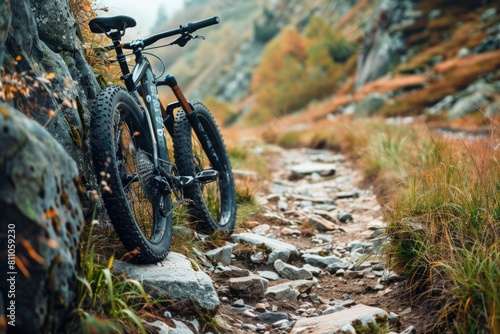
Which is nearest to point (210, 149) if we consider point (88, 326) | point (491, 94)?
point (88, 326)

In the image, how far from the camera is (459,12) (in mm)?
38094

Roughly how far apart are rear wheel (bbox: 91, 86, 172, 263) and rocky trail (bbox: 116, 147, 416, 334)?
0.21 metres

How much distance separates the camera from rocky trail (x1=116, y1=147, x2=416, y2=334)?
3.98 metres

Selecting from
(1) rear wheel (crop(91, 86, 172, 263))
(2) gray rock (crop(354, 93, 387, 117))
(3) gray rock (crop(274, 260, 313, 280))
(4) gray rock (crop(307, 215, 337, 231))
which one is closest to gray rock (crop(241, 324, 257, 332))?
(1) rear wheel (crop(91, 86, 172, 263))

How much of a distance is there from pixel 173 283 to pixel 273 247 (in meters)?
1.93

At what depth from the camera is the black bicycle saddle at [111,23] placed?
4.70 m

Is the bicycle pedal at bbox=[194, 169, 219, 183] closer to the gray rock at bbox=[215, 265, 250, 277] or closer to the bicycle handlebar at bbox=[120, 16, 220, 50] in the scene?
the gray rock at bbox=[215, 265, 250, 277]

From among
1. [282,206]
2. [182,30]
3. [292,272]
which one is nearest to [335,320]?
[292,272]

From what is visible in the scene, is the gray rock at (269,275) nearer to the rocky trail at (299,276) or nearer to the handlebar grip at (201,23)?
the rocky trail at (299,276)

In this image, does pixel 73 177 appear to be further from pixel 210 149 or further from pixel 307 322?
pixel 210 149

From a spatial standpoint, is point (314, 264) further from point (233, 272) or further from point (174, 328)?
point (174, 328)

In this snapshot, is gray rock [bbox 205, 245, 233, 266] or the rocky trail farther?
gray rock [bbox 205, 245, 233, 266]

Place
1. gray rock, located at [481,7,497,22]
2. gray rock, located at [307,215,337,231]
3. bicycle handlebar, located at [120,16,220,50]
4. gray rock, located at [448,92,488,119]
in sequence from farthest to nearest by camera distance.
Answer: gray rock, located at [481,7,497,22]
gray rock, located at [448,92,488,119]
gray rock, located at [307,215,337,231]
bicycle handlebar, located at [120,16,220,50]

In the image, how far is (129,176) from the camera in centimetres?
431
